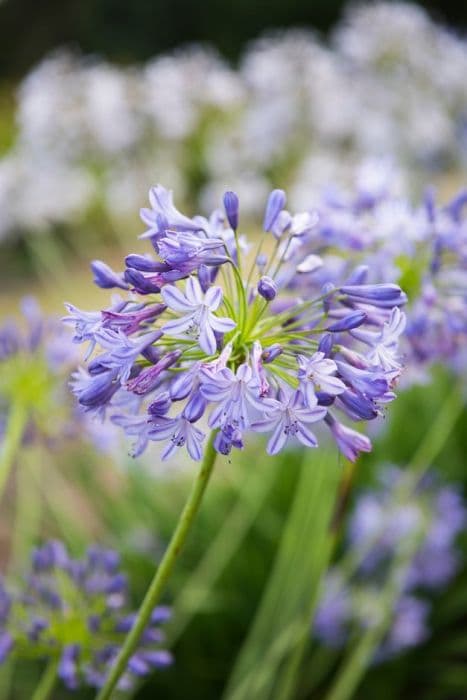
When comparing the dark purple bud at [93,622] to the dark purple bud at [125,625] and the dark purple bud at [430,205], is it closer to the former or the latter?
the dark purple bud at [125,625]

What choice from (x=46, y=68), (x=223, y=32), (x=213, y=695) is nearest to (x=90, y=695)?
(x=213, y=695)

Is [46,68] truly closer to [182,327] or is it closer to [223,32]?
[182,327]

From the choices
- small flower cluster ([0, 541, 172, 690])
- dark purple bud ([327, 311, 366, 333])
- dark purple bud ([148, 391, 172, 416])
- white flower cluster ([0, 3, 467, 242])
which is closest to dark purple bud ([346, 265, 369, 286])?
dark purple bud ([327, 311, 366, 333])

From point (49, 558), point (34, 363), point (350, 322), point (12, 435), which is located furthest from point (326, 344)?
point (34, 363)

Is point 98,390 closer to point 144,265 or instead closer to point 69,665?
point 144,265

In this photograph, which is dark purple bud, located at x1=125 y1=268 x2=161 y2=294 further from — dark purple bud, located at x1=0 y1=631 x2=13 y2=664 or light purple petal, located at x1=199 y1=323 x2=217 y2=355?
dark purple bud, located at x1=0 y1=631 x2=13 y2=664
